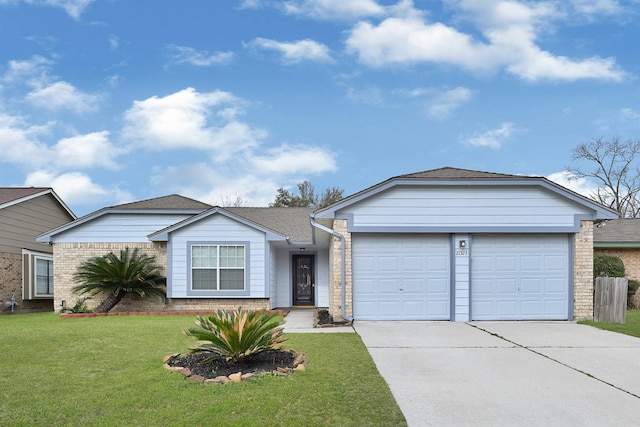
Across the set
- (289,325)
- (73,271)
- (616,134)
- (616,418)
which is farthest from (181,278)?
(616,134)

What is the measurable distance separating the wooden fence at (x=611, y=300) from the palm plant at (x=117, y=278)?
1277 centimetres

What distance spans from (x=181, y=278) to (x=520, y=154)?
13093 millimetres

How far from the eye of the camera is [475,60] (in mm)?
17406

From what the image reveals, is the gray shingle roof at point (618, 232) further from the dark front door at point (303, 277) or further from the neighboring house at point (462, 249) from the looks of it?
the dark front door at point (303, 277)

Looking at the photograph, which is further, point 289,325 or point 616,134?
point 616,134

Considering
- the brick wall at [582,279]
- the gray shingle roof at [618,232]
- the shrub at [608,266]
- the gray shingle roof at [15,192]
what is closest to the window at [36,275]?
the gray shingle roof at [15,192]

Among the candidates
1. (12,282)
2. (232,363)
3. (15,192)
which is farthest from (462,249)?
(15,192)

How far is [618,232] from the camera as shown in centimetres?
2078

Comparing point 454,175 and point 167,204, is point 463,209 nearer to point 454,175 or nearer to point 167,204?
point 454,175

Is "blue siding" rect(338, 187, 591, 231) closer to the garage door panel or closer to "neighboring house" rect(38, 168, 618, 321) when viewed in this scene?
"neighboring house" rect(38, 168, 618, 321)

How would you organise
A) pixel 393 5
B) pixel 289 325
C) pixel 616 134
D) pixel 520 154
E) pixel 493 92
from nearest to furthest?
1. pixel 289 325
2. pixel 393 5
3. pixel 493 92
4. pixel 520 154
5. pixel 616 134

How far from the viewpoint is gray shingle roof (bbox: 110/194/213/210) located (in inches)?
739

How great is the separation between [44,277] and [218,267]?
9386 mm

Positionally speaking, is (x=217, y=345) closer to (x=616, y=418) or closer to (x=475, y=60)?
(x=616, y=418)
